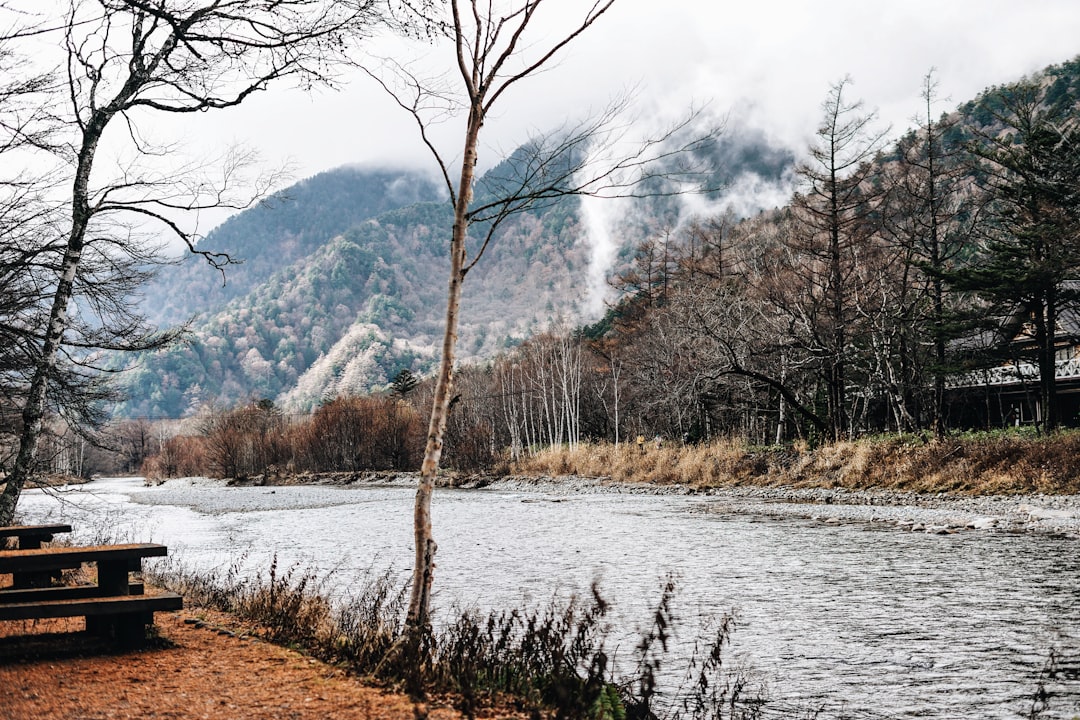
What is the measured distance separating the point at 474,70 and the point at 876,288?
2704cm

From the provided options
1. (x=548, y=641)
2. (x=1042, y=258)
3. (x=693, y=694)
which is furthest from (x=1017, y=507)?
(x=548, y=641)

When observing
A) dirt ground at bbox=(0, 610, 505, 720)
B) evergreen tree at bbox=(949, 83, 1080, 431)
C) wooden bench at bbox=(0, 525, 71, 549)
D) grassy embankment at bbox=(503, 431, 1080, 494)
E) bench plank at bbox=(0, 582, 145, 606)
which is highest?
evergreen tree at bbox=(949, 83, 1080, 431)

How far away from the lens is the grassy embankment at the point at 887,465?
70.1 ft

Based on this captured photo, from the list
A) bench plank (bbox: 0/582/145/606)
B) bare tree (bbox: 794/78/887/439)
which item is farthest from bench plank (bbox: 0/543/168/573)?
bare tree (bbox: 794/78/887/439)

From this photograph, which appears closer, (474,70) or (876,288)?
(474,70)

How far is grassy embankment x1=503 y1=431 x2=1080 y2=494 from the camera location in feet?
70.1

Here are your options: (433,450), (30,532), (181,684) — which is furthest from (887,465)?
(181,684)

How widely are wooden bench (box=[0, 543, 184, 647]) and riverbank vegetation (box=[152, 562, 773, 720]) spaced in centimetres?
111

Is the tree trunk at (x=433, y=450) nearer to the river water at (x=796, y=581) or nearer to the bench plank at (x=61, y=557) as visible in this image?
the bench plank at (x=61, y=557)

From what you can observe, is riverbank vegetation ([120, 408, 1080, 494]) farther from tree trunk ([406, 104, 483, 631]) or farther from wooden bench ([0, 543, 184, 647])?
wooden bench ([0, 543, 184, 647])

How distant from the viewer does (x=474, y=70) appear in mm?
6414

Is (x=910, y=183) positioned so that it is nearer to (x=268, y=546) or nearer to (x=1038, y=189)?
(x=1038, y=189)

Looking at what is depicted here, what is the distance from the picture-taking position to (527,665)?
19.9ft

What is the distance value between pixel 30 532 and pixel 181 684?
5.14 meters
